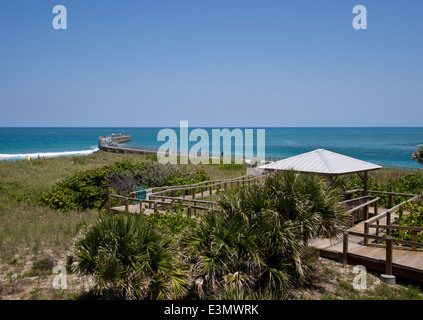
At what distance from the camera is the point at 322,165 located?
12719 millimetres

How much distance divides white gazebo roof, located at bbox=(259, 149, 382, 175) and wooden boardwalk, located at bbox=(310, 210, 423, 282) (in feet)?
9.46

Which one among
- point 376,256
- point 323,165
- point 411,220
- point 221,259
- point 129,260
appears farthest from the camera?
point 323,165

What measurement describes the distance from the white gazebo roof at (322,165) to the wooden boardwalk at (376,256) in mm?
2884

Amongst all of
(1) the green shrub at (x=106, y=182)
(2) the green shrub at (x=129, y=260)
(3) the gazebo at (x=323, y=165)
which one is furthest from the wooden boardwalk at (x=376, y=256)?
(1) the green shrub at (x=106, y=182)

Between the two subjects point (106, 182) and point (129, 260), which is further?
point (106, 182)

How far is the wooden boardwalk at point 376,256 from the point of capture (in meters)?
8.02

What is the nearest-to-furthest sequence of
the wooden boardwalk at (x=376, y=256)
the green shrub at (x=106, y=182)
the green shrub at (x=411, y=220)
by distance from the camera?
the wooden boardwalk at (x=376, y=256) < the green shrub at (x=411, y=220) < the green shrub at (x=106, y=182)

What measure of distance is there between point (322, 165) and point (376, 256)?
15.0 feet

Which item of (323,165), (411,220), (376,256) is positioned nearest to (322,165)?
(323,165)

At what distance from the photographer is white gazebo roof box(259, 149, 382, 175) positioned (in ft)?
40.4

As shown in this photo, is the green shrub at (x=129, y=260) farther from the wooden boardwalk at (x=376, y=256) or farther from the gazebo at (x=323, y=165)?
the gazebo at (x=323, y=165)

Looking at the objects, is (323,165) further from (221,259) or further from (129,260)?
(129,260)
